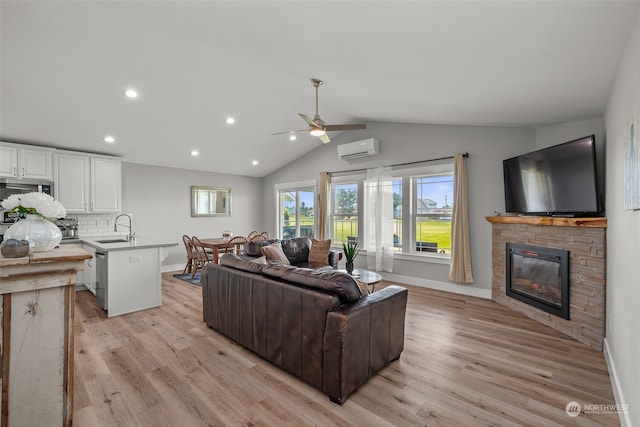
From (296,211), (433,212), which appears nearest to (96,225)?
(296,211)

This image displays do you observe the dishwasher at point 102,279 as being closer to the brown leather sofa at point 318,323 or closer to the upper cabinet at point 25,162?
the upper cabinet at point 25,162

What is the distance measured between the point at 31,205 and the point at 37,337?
2.25 ft

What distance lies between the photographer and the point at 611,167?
8.64 ft

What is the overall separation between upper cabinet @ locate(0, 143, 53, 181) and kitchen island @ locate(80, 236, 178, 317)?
160 cm

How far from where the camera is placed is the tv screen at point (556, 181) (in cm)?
296

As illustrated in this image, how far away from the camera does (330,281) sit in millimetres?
2127

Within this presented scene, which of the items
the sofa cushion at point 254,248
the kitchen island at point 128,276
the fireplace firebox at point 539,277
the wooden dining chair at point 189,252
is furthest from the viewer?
the wooden dining chair at point 189,252

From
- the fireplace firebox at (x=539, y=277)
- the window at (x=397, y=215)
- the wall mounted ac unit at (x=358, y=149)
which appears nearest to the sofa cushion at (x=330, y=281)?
the fireplace firebox at (x=539, y=277)

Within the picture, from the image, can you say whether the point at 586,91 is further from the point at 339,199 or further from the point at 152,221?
the point at 152,221

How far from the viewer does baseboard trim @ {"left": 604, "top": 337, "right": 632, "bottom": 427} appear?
5.90 ft

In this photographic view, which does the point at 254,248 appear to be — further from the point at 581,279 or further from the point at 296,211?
the point at 581,279

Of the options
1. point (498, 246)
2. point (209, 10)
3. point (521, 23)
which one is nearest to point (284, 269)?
point (209, 10)

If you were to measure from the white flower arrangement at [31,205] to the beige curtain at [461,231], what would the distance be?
4.68 meters

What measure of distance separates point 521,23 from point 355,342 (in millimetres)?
2332
